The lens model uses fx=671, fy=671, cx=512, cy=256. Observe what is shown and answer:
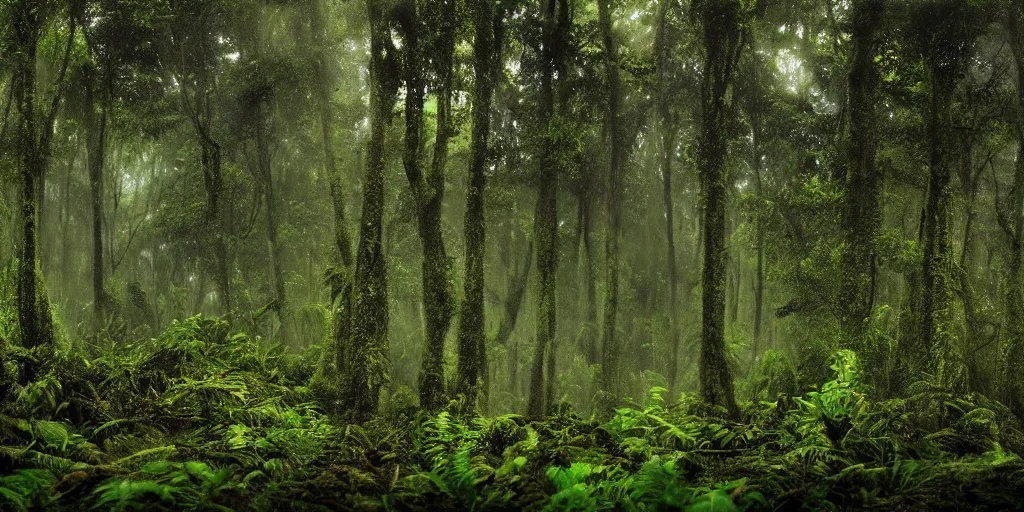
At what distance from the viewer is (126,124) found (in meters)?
17.3

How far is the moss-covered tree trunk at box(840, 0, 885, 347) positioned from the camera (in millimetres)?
11508

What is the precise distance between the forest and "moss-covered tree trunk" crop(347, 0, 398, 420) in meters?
0.06

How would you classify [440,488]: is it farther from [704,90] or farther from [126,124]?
[126,124]

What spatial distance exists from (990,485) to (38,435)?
26.1ft

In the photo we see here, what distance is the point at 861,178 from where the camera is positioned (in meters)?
11.8

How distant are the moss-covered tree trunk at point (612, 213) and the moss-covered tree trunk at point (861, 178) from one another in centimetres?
528

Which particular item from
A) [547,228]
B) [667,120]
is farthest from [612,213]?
[547,228]

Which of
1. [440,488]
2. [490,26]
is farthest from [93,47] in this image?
[440,488]

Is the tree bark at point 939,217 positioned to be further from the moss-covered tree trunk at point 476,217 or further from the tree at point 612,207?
the moss-covered tree trunk at point 476,217

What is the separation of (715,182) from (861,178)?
126 inches

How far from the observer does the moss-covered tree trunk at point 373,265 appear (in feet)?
32.1

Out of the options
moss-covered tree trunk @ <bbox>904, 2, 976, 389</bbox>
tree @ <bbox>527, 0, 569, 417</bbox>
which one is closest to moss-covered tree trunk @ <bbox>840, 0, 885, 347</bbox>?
moss-covered tree trunk @ <bbox>904, 2, 976, 389</bbox>

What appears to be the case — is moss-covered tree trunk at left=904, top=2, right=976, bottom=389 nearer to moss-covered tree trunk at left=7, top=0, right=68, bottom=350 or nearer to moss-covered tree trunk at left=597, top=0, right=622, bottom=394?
moss-covered tree trunk at left=597, top=0, right=622, bottom=394

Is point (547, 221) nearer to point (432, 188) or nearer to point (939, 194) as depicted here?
point (432, 188)
